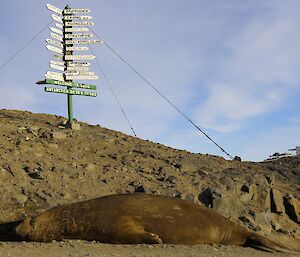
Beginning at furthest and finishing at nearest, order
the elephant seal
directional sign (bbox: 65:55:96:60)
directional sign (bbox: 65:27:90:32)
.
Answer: directional sign (bbox: 65:27:90:32) → directional sign (bbox: 65:55:96:60) → the elephant seal

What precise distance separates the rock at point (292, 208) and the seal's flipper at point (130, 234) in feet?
26.6

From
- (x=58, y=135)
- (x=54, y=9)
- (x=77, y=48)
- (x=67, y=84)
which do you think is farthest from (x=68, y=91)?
(x=54, y=9)

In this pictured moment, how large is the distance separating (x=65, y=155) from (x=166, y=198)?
5.56m

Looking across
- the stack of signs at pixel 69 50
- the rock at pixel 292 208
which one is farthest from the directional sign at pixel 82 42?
the rock at pixel 292 208

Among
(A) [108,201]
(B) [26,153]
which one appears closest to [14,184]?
(B) [26,153]

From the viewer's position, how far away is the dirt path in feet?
23.8

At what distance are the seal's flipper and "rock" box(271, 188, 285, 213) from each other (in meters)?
7.57

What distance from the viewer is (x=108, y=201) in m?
9.14

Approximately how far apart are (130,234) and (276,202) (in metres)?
8.05

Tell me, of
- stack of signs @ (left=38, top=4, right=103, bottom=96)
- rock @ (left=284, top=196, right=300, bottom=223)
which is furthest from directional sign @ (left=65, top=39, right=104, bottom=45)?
rock @ (left=284, top=196, right=300, bottom=223)

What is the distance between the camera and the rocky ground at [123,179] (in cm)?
1152

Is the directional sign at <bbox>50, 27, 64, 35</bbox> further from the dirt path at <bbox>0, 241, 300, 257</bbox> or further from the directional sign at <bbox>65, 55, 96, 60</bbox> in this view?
the dirt path at <bbox>0, 241, 300, 257</bbox>

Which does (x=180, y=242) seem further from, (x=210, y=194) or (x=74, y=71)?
(x=74, y=71)

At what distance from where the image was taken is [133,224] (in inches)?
337
